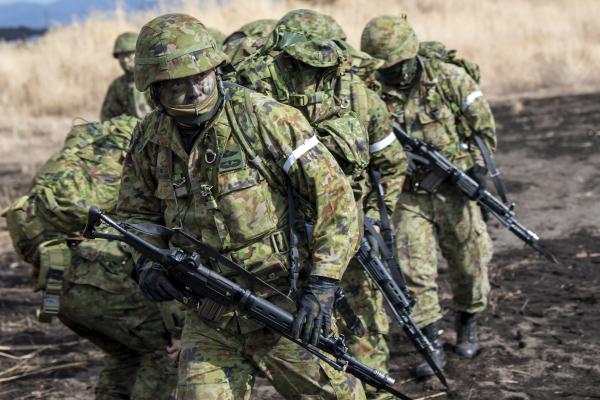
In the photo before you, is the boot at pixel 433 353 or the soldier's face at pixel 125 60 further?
the soldier's face at pixel 125 60

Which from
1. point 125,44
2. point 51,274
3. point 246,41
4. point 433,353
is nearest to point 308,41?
point 246,41

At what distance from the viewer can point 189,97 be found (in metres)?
3.63

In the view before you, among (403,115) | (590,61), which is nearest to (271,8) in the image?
(590,61)

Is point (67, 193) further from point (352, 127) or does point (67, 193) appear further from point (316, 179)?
point (316, 179)

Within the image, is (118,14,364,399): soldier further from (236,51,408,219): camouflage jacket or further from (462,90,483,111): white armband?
(462,90,483,111): white armband

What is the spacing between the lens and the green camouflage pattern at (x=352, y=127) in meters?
4.65

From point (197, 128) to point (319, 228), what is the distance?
599 millimetres

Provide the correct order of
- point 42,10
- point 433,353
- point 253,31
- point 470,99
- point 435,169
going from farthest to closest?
point 42,10 → point 253,31 → point 470,99 → point 435,169 → point 433,353

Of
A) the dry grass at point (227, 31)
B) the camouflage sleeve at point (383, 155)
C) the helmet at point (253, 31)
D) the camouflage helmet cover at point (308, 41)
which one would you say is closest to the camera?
the camouflage helmet cover at point (308, 41)

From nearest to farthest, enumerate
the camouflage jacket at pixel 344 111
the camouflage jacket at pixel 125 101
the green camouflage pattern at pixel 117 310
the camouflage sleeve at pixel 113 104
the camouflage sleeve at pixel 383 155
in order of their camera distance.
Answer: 1. the camouflage jacket at pixel 344 111
2. the green camouflage pattern at pixel 117 310
3. the camouflage sleeve at pixel 383 155
4. the camouflage jacket at pixel 125 101
5. the camouflage sleeve at pixel 113 104

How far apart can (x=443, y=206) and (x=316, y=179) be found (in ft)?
9.75

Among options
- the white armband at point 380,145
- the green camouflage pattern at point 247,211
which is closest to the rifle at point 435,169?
the white armband at point 380,145

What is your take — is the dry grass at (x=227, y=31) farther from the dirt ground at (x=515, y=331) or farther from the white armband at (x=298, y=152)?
the white armband at (x=298, y=152)

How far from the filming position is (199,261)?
12.1 feet
